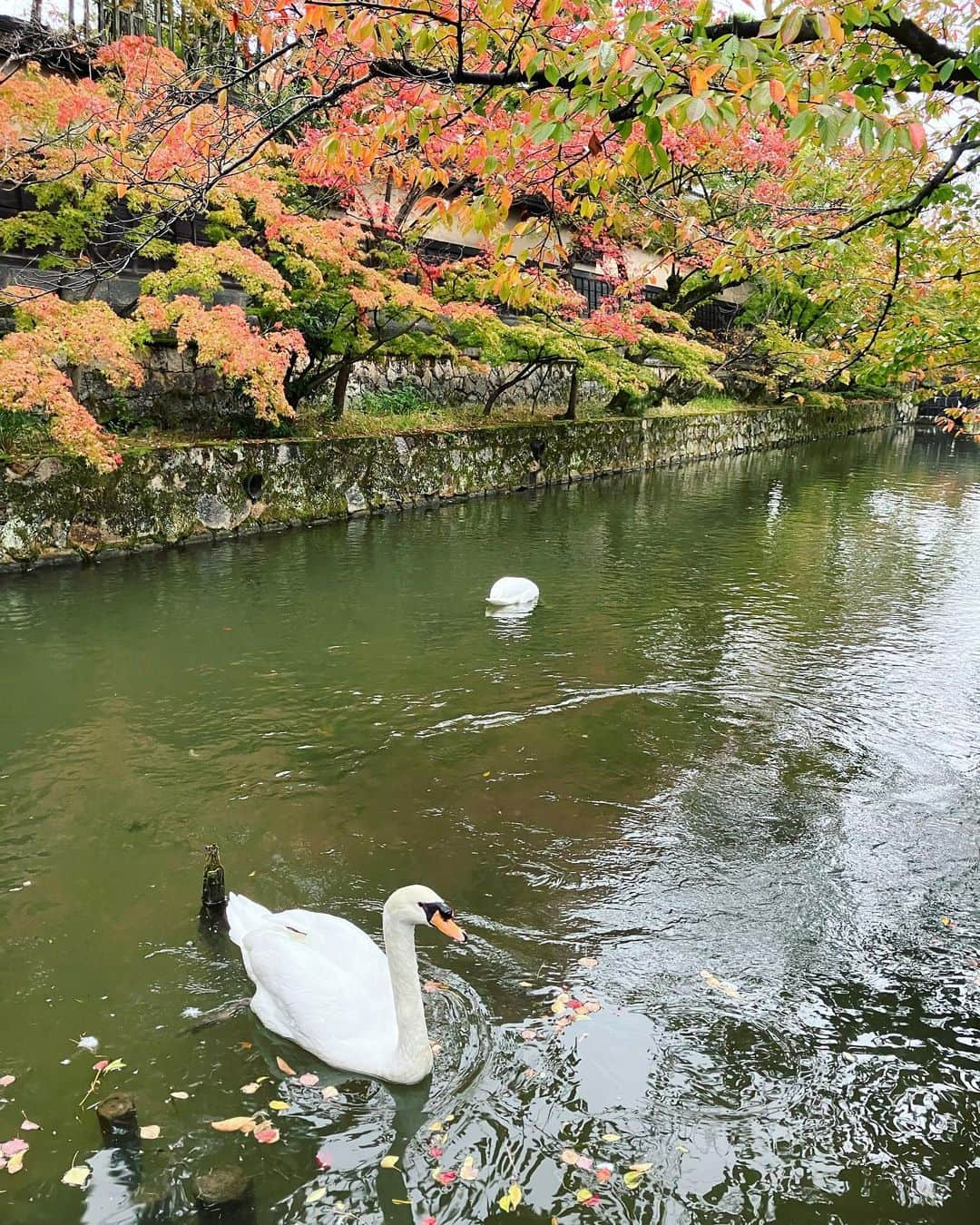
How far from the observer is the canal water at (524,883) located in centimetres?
363

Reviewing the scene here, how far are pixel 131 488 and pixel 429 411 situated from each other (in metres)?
8.72

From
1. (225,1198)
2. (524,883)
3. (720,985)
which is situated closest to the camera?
(225,1198)

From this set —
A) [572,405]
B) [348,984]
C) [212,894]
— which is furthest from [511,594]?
[572,405]

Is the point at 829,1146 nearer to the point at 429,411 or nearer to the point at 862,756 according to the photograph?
the point at 862,756

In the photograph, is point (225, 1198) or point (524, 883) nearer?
point (225, 1198)

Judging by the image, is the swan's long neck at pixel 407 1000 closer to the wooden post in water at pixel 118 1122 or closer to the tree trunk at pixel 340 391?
the wooden post in water at pixel 118 1122

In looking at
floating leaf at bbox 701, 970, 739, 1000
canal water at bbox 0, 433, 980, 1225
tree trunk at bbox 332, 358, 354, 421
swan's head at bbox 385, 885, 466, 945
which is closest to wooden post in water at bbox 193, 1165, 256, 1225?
canal water at bbox 0, 433, 980, 1225

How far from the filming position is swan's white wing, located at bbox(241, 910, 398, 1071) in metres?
4.08

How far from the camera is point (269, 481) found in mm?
15531

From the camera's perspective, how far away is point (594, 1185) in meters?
3.52

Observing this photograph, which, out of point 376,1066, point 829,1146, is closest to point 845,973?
point 829,1146

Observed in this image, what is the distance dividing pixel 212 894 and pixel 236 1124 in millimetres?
1544

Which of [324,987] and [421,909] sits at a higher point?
[421,909]

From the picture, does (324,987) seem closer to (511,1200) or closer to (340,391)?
(511,1200)
